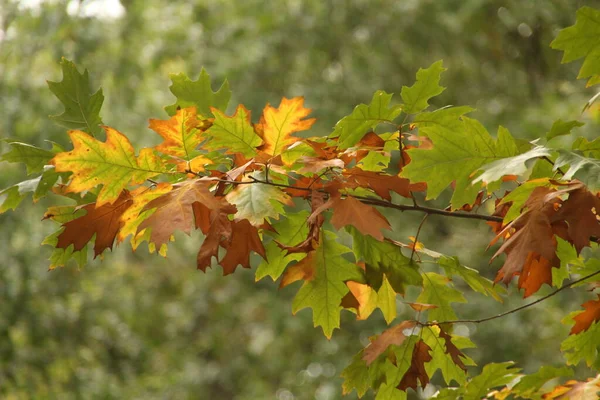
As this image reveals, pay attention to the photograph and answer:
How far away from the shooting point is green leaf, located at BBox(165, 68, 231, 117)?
4.44ft

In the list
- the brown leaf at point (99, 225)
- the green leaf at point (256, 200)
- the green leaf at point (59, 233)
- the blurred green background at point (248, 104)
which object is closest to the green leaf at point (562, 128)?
the green leaf at point (256, 200)

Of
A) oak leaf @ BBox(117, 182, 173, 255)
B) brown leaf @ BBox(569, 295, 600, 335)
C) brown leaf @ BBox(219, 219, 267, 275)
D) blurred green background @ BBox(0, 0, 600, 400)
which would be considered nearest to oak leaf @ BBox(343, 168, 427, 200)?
brown leaf @ BBox(219, 219, 267, 275)

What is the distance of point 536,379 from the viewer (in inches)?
58.9

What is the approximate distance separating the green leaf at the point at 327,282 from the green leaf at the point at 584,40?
44cm

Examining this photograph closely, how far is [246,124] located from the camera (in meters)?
1.17

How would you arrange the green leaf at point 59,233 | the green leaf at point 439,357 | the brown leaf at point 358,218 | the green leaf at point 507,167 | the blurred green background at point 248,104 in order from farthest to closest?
1. the blurred green background at point 248,104
2. the green leaf at point 439,357
3. the green leaf at point 59,233
4. the brown leaf at point 358,218
5. the green leaf at point 507,167

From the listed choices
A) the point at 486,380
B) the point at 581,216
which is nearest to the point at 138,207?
the point at 581,216

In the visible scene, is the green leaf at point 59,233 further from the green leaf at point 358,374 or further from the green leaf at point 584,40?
the green leaf at point 584,40

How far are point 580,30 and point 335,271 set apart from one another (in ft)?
1.68

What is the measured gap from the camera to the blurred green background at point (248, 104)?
226 inches

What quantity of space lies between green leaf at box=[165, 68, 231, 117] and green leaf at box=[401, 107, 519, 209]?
414mm

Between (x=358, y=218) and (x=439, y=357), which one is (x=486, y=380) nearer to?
(x=439, y=357)

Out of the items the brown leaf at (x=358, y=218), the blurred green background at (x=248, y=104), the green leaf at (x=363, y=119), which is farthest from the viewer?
the blurred green background at (x=248, y=104)

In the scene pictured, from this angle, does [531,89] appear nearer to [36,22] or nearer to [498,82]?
[498,82]
